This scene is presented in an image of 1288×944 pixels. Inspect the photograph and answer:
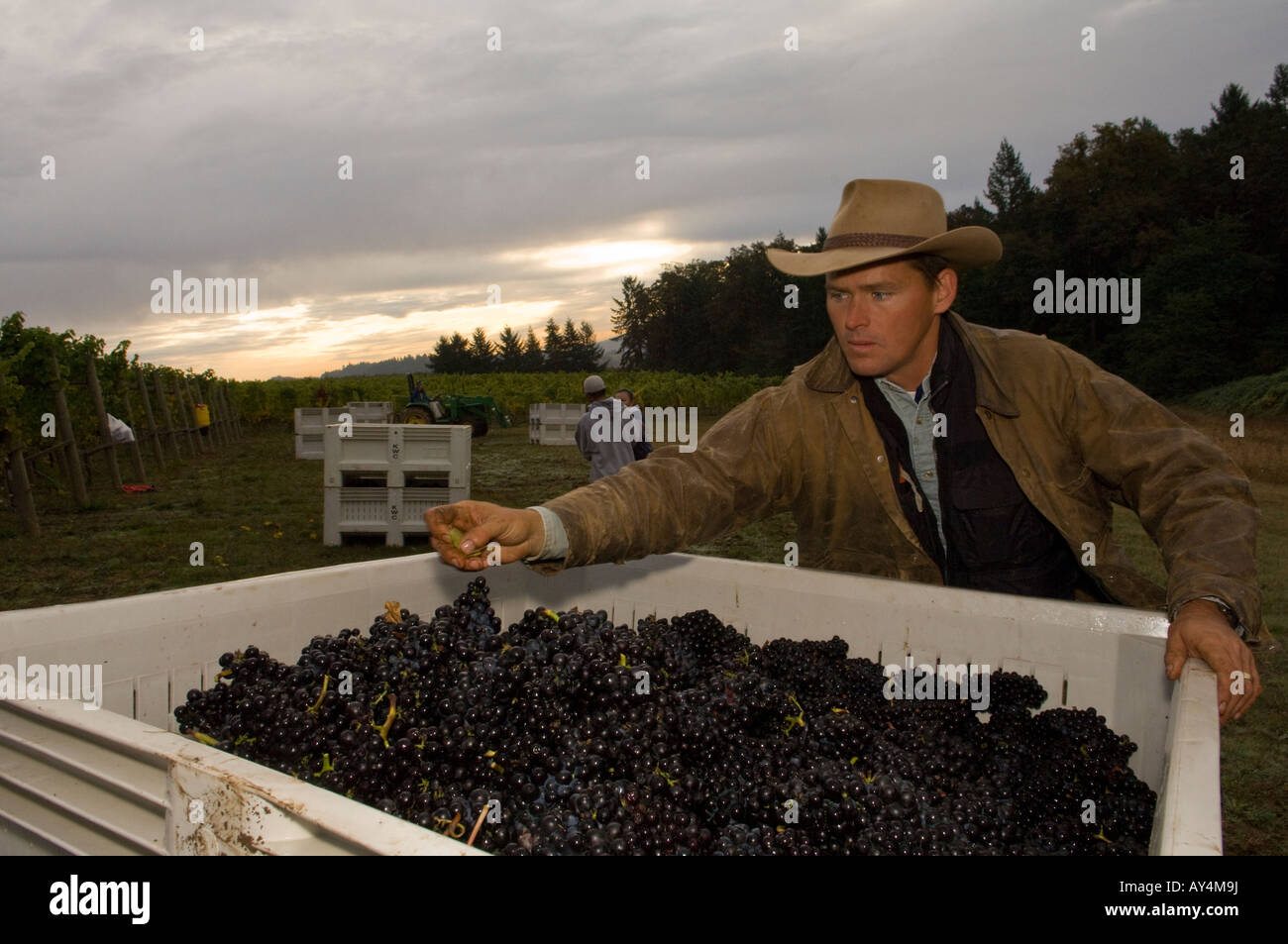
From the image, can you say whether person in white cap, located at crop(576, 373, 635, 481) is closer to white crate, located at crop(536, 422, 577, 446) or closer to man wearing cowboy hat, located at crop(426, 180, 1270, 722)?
man wearing cowboy hat, located at crop(426, 180, 1270, 722)

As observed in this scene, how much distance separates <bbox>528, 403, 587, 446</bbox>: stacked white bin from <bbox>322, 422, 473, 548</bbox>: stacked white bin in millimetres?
15891

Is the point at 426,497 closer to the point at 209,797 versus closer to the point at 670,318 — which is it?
the point at 209,797

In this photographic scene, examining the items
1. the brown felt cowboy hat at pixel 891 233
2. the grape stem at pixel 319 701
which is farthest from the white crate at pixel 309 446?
the grape stem at pixel 319 701

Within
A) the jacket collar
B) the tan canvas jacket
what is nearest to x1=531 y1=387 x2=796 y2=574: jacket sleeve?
the tan canvas jacket

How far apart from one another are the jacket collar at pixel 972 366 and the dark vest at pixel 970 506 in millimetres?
38

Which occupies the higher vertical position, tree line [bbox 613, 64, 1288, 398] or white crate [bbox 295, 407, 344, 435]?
tree line [bbox 613, 64, 1288, 398]

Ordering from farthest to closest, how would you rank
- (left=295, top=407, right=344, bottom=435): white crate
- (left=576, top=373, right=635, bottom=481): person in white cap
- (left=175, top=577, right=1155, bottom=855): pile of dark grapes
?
(left=295, top=407, right=344, bottom=435): white crate → (left=576, top=373, right=635, bottom=481): person in white cap → (left=175, top=577, right=1155, bottom=855): pile of dark grapes

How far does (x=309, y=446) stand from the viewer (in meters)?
21.9

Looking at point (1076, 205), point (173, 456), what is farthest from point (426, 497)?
point (1076, 205)

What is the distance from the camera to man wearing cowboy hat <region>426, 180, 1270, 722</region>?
2.60m

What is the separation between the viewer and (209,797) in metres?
1.22

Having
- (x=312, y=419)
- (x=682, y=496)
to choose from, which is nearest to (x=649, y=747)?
(x=682, y=496)

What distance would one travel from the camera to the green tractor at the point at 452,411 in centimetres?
2328
